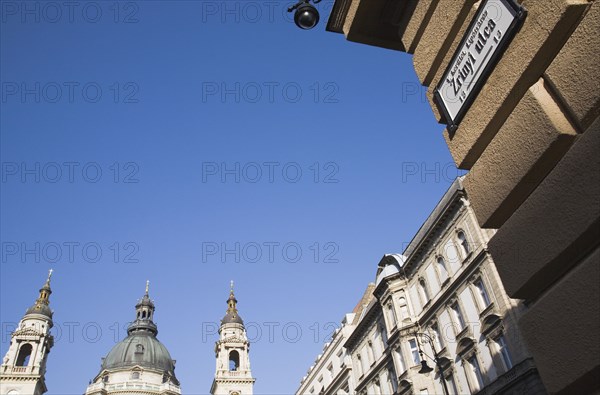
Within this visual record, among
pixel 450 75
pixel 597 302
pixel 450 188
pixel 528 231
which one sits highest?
pixel 450 188

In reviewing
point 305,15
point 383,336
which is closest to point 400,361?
point 383,336

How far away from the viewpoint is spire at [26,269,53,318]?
2731 inches

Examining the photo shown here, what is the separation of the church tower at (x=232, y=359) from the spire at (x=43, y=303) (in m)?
25.5

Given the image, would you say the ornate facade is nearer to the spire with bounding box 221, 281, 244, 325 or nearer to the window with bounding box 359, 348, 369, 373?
the spire with bounding box 221, 281, 244, 325

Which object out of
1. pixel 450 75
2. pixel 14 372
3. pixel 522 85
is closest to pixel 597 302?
pixel 522 85

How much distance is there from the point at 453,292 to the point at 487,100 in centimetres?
2216

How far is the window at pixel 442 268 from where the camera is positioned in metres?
26.2

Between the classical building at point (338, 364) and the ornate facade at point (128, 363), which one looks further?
the ornate facade at point (128, 363)

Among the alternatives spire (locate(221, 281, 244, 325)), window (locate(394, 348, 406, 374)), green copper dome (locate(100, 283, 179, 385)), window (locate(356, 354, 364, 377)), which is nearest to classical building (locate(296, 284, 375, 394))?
window (locate(356, 354, 364, 377))

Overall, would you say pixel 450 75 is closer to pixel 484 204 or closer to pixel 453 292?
pixel 484 204

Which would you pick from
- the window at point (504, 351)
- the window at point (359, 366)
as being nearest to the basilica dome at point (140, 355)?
the window at point (359, 366)

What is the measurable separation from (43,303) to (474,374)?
224 feet

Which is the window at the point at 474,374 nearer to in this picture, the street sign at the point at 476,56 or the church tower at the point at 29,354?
the street sign at the point at 476,56

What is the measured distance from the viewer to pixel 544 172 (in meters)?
3.95
